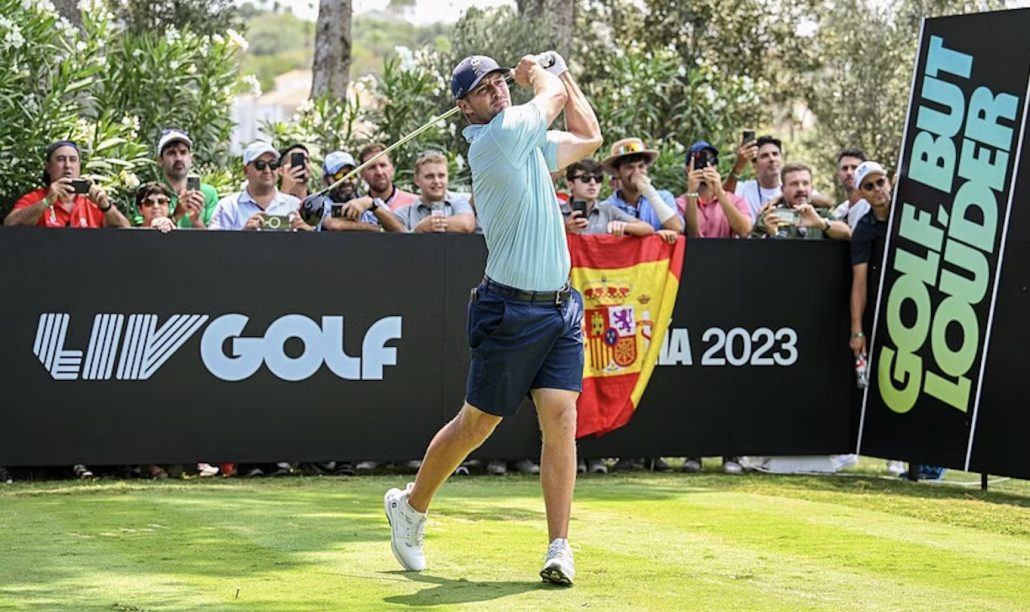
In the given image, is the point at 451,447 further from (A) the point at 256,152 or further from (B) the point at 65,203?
(A) the point at 256,152

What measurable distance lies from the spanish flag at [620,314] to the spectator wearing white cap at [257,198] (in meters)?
2.13

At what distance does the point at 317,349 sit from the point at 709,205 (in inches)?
133

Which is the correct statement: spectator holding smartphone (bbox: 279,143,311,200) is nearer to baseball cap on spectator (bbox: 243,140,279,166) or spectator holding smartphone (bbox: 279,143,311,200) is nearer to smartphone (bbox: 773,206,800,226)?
baseball cap on spectator (bbox: 243,140,279,166)

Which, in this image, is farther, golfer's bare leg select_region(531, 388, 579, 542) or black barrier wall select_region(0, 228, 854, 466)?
black barrier wall select_region(0, 228, 854, 466)

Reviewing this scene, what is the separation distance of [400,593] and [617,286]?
6104mm

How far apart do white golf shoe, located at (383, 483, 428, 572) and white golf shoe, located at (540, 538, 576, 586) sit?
2.02 feet

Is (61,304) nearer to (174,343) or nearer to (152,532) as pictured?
(174,343)

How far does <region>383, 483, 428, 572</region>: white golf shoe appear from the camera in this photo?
7.50 metres

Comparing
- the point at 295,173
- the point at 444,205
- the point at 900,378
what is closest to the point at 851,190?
the point at 900,378

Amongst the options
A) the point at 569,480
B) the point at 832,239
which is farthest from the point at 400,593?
the point at 832,239

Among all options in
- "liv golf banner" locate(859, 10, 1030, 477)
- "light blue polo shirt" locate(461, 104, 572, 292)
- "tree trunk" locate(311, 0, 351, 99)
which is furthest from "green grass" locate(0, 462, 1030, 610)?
"tree trunk" locate(311, 0, 351, 99)

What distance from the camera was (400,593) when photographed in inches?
271

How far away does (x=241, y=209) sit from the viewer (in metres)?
12.6

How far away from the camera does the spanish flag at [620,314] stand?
12.7 m
